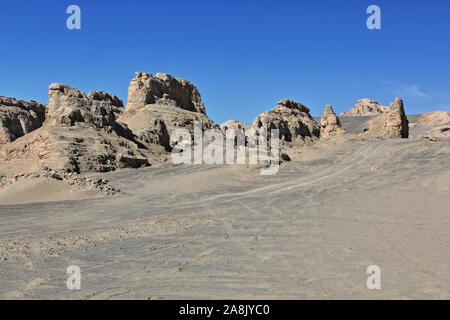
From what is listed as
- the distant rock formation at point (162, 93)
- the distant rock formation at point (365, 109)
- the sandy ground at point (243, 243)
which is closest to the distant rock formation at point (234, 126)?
the distant rock formation at point (162, 93)

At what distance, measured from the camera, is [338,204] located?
1357cm

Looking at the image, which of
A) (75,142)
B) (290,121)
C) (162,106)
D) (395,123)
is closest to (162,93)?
(162,106)

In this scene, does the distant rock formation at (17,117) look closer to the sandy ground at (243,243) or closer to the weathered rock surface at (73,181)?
the weathered rock surface at (73,181)

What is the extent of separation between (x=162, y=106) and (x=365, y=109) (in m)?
64.9

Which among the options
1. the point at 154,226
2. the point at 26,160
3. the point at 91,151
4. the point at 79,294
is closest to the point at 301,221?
the point at 154,226

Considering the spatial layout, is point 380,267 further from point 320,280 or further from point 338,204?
point 338,204

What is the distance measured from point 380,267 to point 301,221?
14.7ft

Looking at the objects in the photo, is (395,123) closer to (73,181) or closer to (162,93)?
(73,181)

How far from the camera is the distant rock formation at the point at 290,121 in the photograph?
44.4m

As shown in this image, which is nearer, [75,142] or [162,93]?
[75,142]

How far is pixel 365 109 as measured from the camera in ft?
322

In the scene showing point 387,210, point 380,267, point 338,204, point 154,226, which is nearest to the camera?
point 380,267

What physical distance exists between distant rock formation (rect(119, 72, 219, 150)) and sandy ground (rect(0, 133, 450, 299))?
22680mm

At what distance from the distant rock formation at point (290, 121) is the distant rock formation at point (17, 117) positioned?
77.0 feet
